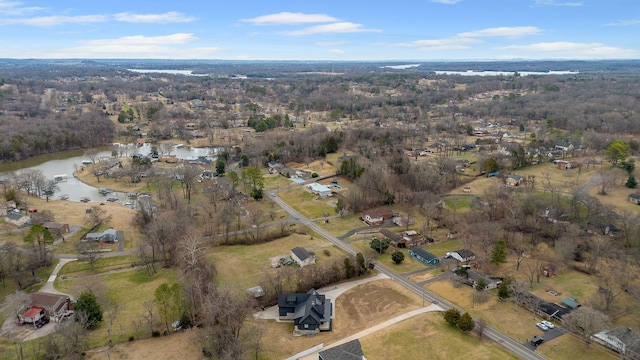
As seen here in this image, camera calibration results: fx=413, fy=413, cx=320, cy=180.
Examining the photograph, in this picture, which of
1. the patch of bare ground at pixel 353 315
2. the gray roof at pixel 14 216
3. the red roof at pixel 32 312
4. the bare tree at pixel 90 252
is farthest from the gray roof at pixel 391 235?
the gray roof at pixel 14 216

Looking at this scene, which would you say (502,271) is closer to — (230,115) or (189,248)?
(189,248)

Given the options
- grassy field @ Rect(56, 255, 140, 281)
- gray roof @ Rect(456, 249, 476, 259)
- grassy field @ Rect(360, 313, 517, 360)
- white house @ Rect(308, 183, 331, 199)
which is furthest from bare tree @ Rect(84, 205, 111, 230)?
gray roof @ Rect(456, 249, 476, 259)

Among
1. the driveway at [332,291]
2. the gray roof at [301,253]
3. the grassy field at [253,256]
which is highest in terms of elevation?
the gray roof at [301,253]

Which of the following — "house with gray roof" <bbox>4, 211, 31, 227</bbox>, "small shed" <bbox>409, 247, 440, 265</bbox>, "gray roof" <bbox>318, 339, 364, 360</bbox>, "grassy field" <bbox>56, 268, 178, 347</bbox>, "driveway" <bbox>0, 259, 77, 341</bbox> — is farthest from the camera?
"house with gray roof" <bbox>4, 211, 31, 227</bbox>

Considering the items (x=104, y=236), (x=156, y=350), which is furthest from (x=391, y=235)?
(x=104, y=236)

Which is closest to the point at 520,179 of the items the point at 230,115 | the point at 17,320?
the point at 17,320

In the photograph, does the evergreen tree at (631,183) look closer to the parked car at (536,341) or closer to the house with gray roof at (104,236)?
the parked car at (536,341)

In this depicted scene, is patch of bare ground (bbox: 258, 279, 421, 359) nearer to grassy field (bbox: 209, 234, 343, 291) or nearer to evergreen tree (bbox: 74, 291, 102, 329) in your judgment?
grassy field (bbox: 209, 234, 343, 291)

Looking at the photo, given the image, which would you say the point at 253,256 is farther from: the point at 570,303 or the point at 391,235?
the point at 570,303
